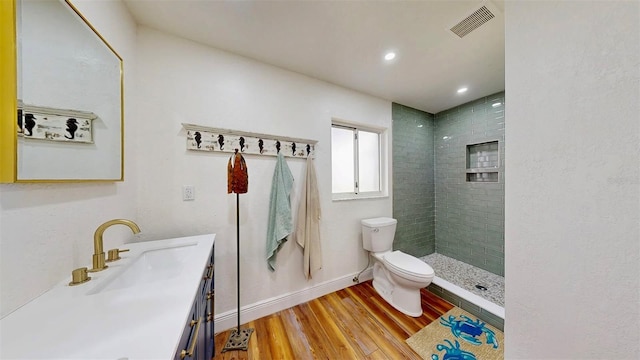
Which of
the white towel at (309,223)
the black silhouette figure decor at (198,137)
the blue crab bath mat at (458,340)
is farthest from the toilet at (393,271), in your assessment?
the black silhouette figure decor at (198,137)

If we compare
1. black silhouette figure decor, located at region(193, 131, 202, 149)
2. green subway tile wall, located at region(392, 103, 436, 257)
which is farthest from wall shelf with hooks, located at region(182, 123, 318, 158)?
green subway tile wall, located at region(392, 103, 436, 257)

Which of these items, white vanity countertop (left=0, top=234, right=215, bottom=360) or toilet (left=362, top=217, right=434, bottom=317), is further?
toilet (left=362, top=217, right=434, bottom=317)

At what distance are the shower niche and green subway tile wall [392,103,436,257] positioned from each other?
0.45 metres

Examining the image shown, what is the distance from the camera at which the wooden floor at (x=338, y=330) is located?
4.20 ft

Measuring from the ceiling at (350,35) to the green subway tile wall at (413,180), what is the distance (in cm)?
67

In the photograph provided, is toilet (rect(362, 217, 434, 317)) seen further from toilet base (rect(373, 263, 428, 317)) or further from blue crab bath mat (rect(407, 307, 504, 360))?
blue crab bath mat (rect(407, 307, 504, 360))

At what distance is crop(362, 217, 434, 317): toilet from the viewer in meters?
1.63

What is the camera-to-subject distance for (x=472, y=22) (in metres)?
1.23

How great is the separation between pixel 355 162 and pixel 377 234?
86cm

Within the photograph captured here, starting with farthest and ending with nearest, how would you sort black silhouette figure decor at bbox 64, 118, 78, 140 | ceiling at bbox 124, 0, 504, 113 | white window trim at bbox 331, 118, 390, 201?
white window trim at bbox 331, 118, 390, 201
ceiling at bbox 124, 0, 504, 113
black silhouette figure decor at bbox 64, 118, 78, 140

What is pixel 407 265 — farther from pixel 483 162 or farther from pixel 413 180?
pixel 483 162
